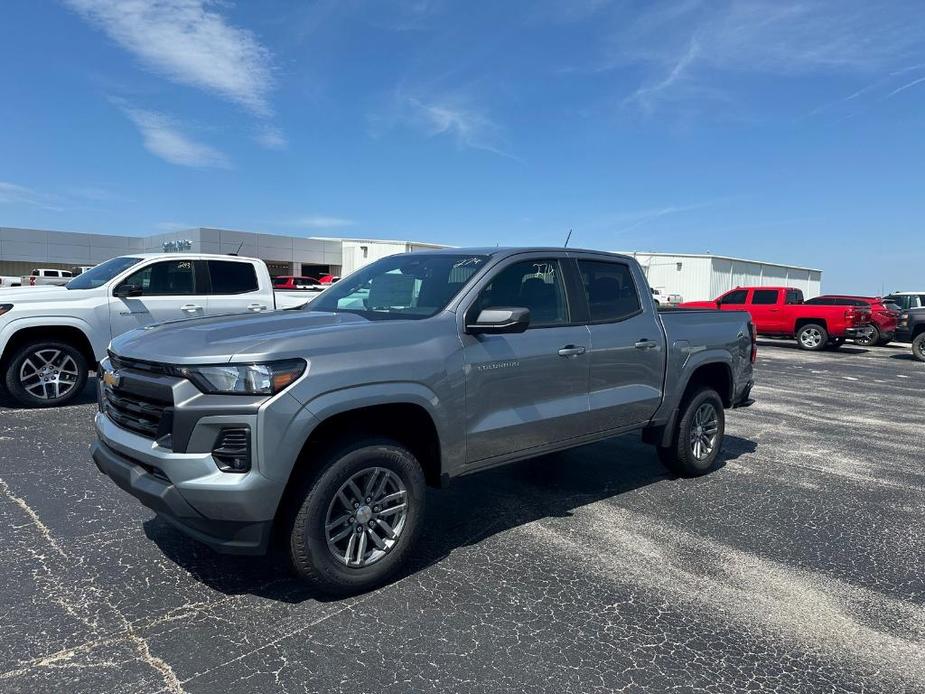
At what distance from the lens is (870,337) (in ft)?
65.3

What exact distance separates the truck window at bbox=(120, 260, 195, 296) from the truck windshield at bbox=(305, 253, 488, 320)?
16.1 ft

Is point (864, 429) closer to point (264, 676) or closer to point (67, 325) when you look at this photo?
point (264, 676)

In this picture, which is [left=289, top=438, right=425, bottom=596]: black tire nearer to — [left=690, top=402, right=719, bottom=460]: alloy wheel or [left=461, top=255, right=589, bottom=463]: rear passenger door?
[left=461, top=255, right=589, bottom=463]: rear passenger door

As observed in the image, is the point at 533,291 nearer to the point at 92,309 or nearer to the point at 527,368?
the point at 527,368

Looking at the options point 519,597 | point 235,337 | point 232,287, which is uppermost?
point 232,287

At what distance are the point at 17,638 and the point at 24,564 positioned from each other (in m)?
0.85

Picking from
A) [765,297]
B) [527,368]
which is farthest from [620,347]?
[765,297]

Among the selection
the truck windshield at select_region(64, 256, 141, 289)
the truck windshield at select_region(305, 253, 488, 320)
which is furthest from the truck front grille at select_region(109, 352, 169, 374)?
the truck windshield at select_region(64, 256, 141, 289)

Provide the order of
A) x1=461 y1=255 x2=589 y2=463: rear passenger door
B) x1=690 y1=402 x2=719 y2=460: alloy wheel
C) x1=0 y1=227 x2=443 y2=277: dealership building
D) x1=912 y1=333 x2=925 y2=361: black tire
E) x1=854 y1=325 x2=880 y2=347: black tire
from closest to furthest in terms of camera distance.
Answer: x1=461 y1=255 x2=589 y2=463: rear passenger door
x1=690 y1=402 x2=719 y2=460: alloy wheel
x1=912 y1=333 x2=925 y2=361: black tire
x1=854 y1=325 x2=880 y2=347: black tire
x1=0 y1=227 x2=443 y2=277: dealership building

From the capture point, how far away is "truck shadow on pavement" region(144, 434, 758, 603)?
3.51 m

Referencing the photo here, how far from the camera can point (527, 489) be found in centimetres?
511

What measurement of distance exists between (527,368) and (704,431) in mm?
2481

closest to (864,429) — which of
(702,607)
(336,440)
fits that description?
(702,607)

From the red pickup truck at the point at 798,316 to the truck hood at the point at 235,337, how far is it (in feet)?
57.7
